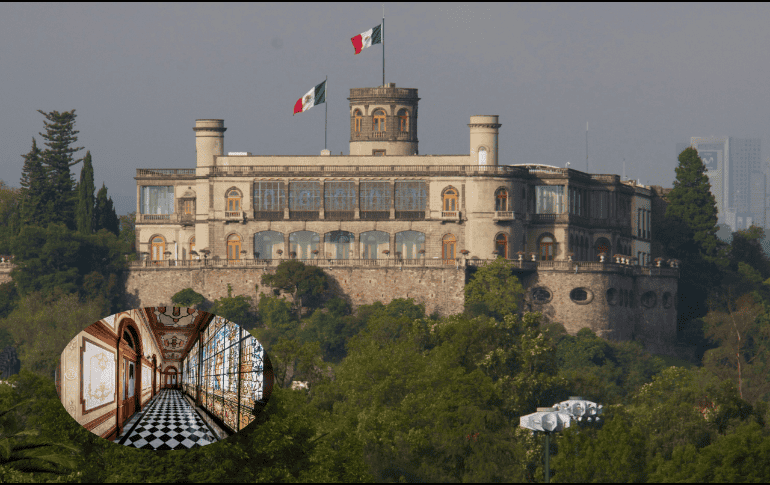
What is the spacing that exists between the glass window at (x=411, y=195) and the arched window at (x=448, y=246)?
2.74 metres

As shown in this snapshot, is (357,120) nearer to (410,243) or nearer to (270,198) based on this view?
(270,198)

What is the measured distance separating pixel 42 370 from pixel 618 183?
153ft

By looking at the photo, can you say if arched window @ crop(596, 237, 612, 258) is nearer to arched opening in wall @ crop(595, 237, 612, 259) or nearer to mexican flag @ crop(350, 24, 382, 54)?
arched opening in wall @ crop(595, 237, 612, 259)

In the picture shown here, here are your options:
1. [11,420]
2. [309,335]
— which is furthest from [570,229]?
[11,420]

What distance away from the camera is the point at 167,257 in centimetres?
11462

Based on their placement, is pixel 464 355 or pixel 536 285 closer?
pixel 464 355

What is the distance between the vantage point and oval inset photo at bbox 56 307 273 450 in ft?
99.1

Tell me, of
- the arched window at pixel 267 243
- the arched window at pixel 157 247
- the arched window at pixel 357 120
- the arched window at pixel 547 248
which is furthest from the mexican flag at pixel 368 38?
the arched window at pixel 547 248

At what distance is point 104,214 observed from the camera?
400 ft

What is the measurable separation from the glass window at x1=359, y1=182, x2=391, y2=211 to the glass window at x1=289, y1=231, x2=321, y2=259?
405cm

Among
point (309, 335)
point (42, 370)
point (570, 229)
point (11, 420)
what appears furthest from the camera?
point (570, 229)

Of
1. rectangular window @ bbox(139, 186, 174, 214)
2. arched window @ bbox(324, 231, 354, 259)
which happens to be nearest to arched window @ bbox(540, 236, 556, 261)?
arched window @ bbox(324, 231, 354, 259)

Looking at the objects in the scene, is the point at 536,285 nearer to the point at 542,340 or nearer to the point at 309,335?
the point at 309,335

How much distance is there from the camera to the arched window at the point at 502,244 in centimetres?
10944
